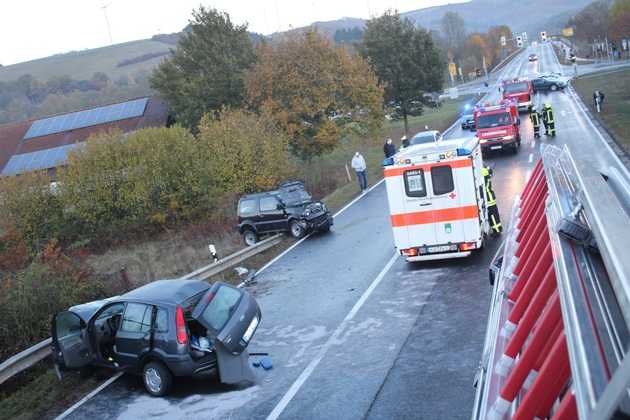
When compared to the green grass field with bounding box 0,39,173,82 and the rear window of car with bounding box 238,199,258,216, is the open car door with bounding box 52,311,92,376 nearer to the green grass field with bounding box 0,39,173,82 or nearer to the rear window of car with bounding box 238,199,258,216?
the rear window of car with bounding box 238,199,258,216

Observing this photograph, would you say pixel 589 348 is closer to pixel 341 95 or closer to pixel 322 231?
pixel 322 231

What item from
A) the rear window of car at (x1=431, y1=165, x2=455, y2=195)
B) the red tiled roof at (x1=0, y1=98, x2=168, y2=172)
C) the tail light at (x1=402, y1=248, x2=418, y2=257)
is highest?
the red tiled roof at (x1=0, y1=98, x2=168, y2=172)

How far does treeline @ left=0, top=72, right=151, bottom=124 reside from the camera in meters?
116

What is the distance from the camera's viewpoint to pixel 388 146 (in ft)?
103

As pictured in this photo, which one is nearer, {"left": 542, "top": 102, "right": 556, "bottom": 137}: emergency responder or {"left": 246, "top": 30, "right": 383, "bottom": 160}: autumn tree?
{"left": 542, "top": 102, "right": 556, "bottom": 137}: emergency responder

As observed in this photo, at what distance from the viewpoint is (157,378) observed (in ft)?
32.8

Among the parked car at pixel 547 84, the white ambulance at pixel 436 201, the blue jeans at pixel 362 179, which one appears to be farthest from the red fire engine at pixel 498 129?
the parked car at pixel 547 84

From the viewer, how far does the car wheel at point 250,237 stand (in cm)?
2281

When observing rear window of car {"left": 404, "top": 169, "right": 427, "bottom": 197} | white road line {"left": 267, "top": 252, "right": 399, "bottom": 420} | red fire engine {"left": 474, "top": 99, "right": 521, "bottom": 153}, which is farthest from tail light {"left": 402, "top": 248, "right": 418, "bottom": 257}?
red fire engine {"left": 474, "top": 99, "right": 521, "bottom": 153}

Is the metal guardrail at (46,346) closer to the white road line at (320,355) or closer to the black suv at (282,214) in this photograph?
the black suv at (282,214)

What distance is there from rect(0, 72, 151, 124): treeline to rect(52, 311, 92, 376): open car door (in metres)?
104

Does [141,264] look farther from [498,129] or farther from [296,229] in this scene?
[498,129]

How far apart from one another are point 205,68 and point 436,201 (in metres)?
39.7

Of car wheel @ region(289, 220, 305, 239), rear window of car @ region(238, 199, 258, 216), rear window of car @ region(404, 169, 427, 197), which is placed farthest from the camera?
rear window of car @ region(238, 199, 258, 216)
